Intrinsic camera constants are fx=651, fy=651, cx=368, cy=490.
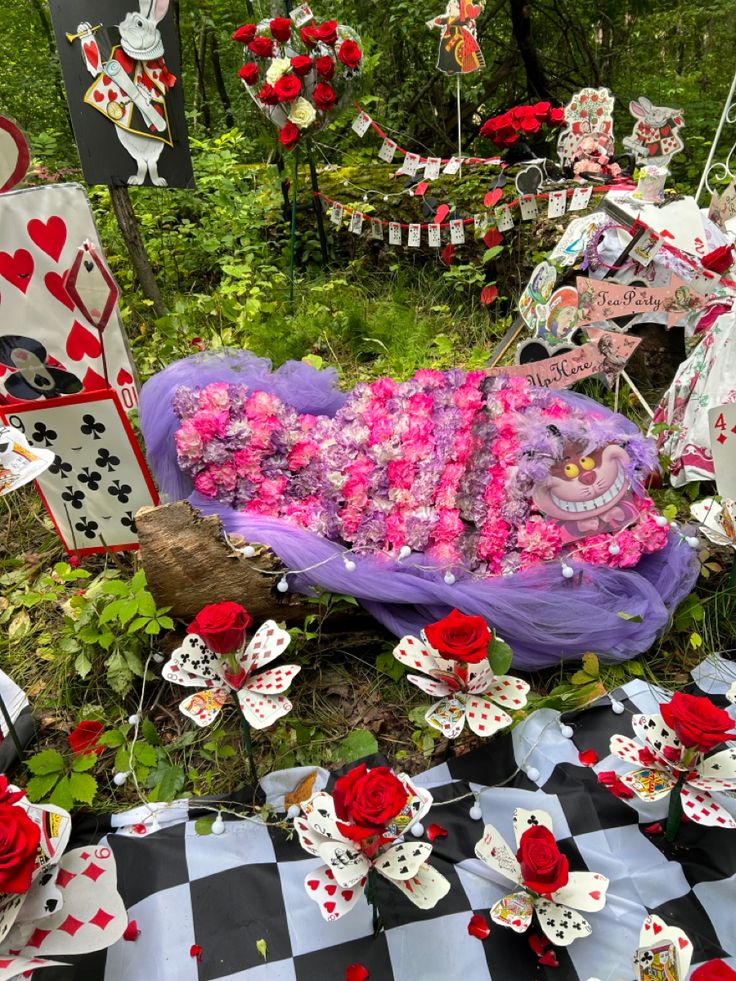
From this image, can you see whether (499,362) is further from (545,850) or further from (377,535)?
(545,850)

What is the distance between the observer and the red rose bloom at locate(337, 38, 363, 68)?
11.0ft

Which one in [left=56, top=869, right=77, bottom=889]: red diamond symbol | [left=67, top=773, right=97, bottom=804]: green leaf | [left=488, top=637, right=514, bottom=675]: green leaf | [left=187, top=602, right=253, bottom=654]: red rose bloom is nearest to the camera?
[left=56, top=869, right=77, bottom=889]: red diamond symbol

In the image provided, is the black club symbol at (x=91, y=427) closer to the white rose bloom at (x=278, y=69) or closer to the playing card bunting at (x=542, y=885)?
the playing card bunting at (x=542, y=885)

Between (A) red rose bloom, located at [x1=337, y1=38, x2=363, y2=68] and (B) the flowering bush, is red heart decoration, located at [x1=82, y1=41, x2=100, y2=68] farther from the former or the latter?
(B) the flowering bush

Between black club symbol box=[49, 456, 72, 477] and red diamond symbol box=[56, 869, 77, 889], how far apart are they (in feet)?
4.03

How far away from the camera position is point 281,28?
3.45 m

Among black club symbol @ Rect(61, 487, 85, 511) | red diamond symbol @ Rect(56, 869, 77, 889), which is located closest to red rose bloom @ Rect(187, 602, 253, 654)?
red diamond symbol @ Rect(56, 869, 77, 889)

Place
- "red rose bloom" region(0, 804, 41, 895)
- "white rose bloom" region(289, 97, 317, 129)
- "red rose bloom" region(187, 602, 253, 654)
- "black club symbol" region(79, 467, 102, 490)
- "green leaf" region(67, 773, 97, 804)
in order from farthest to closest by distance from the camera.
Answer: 1. "white rose bloom" region(289, 97, 317, 129)
2. "black club symbol" region(79, 467, 102, 490)
3. "green leaf" region(67, 773, 97, 804)
4. "red rose bloom" region(187, 602, 253, 654)
5. "red rose bloom" region(0, 804, 41, 895)

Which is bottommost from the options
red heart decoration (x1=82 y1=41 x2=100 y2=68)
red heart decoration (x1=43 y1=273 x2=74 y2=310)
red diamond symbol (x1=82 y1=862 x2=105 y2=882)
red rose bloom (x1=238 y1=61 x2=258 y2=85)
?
red diamond symbol (x1=82 y1=862 x2=105 y2=882)

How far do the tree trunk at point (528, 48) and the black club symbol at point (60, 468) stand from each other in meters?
6.18

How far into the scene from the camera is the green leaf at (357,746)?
172 cm

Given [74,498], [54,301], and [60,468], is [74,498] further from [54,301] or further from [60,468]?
[54,301]

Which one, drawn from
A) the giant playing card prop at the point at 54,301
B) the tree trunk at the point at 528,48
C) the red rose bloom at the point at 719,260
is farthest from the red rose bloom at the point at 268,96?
the tree trunk at the point at 528,48

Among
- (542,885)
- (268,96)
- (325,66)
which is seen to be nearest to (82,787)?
(542,885)
